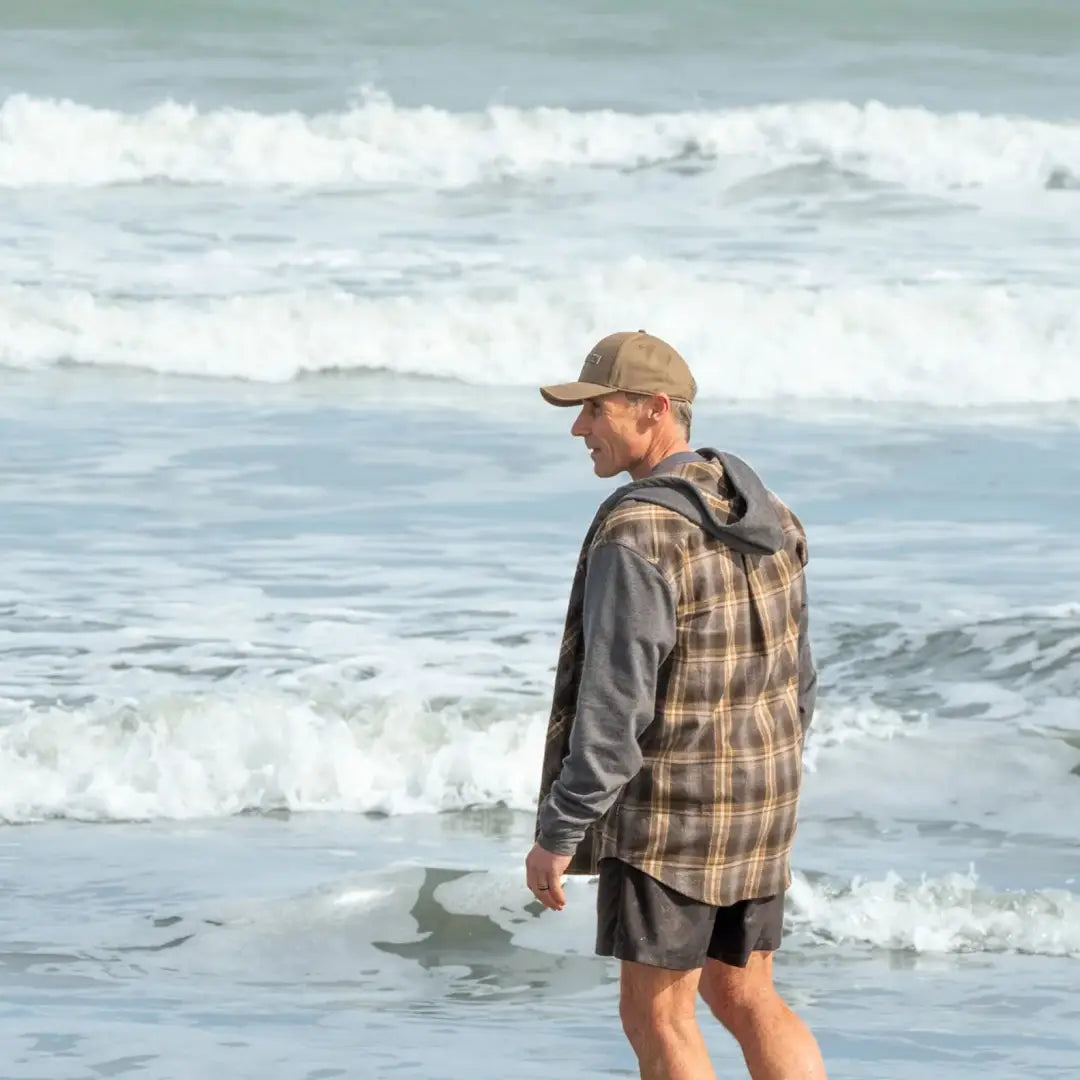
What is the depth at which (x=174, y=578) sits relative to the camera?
11.5 meters

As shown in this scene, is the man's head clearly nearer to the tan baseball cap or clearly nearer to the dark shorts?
the tan baseball cap

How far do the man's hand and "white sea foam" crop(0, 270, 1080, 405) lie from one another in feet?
54.0

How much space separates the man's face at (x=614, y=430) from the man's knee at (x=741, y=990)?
0.84 meters

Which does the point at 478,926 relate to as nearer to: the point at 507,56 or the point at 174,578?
the point at 174,578

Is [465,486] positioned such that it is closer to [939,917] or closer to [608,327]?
[939,917]

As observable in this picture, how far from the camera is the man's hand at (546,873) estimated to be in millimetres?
3199

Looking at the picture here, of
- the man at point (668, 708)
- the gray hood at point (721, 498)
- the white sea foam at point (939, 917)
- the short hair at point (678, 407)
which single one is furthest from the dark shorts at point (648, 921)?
the white sea foam at point (939, 917)

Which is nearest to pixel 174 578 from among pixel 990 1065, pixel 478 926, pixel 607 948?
pixel 478 926

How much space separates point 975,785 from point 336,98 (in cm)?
2733

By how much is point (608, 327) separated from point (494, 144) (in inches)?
315

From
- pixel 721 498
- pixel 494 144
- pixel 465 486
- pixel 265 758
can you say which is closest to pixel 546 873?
pixel 721 498

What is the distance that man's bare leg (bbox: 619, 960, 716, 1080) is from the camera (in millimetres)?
3324

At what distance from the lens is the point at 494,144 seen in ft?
99.2

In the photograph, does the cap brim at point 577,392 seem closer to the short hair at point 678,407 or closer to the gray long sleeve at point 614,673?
the short hair at point 678,407
